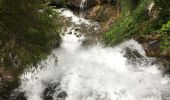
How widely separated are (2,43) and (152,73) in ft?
15.9

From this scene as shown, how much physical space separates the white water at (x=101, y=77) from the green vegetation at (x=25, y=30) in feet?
4.74

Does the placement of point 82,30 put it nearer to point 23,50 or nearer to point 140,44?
point 140,44

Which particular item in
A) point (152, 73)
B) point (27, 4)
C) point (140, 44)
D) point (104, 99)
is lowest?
point (104, 99)

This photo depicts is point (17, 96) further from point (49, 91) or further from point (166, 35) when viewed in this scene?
point (166, 35)

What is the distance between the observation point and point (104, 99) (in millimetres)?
9156

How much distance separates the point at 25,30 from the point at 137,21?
18.4 ft

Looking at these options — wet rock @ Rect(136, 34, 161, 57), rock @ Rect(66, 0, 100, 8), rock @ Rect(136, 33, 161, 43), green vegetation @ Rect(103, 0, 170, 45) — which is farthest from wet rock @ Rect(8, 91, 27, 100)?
rock @ Rect(66, 0, 100, 8)

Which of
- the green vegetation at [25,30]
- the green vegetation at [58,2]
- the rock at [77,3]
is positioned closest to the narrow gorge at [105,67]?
the green vegetation at [25,30]

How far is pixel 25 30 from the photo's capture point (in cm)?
833

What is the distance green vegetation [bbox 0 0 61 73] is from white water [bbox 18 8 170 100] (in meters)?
1.44

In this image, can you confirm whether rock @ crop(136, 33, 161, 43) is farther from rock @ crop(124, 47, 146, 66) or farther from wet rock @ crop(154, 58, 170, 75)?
wet rock @ crop(154, 58, 170, 75)

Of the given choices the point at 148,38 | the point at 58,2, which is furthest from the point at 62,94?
the point at 58,2

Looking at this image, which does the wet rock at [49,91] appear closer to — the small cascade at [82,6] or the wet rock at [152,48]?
the wet rock at [152,48]

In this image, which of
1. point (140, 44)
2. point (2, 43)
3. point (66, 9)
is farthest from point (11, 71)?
point (66, 9)
